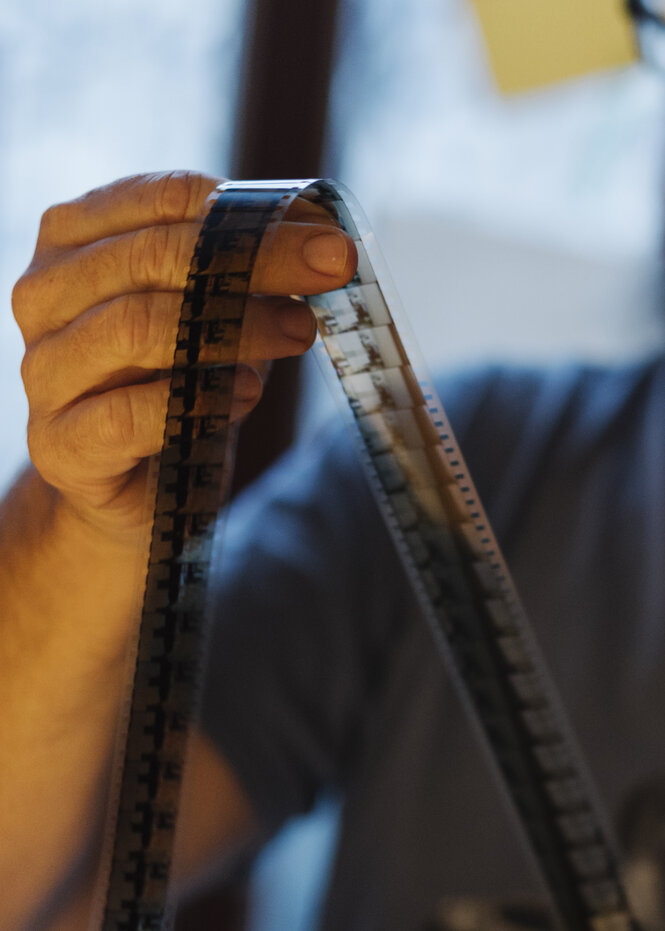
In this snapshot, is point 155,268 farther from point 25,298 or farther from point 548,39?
point 548,39

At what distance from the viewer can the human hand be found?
202 millimetres

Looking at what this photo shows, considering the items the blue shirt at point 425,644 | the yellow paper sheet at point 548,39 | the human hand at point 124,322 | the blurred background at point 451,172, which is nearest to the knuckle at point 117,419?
the human hand at point 124,322

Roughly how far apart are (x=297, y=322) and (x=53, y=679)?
0.36 ft

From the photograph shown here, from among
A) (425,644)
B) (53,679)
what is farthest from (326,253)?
(425,644)

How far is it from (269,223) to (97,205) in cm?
6

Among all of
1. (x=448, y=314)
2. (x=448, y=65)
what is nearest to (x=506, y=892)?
(x=448, y=314)

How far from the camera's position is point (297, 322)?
0.22 metres

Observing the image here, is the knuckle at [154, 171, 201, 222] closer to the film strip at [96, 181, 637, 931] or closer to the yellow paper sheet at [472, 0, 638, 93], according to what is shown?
the film strip at [96, 181, 637, 931]

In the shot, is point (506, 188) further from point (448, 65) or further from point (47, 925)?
point (47, 925)

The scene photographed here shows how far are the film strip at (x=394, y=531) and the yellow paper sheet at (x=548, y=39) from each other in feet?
0.30

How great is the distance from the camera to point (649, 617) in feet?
1.73

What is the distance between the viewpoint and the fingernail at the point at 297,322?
0.22 m

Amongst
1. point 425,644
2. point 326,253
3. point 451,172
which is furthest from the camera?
point 451,172

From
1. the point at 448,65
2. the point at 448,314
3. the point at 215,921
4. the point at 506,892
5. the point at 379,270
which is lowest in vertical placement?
the point at 215,921
